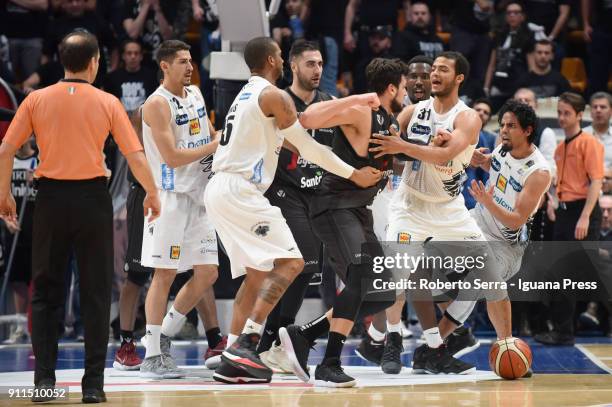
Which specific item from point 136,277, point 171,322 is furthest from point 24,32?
point 171,322

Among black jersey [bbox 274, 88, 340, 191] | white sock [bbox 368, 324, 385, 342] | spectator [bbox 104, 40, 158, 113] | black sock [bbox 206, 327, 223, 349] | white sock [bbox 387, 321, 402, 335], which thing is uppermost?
spectator [bbox 104, 40, 158, 113]

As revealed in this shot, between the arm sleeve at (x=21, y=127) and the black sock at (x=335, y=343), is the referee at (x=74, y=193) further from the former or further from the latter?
the black sock at (x=335, y=343)

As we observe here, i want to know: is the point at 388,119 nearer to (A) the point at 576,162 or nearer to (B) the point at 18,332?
(A) the point at 576,162

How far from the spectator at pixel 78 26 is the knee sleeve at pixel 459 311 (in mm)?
6823

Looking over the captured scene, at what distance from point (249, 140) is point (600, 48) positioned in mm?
8124

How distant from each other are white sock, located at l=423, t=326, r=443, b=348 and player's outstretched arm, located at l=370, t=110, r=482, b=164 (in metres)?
1.41

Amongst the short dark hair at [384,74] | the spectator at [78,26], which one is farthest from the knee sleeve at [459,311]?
the spectator at [78,26]

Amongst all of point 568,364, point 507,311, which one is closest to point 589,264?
point 568,364

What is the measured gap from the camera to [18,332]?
38.8 feet

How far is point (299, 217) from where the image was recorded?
9.59m

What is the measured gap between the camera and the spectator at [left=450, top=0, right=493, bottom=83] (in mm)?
14945

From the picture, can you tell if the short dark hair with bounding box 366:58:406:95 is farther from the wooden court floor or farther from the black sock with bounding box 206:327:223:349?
the black sock with bounding box 206:327:223:349

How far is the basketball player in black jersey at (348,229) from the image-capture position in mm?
8070

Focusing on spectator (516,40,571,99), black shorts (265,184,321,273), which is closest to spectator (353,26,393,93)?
spectator (516,40,571,99)
